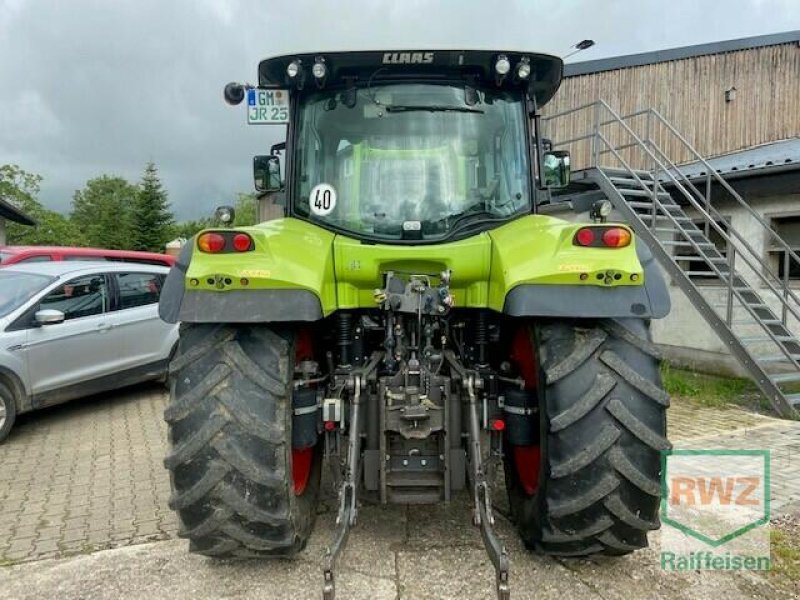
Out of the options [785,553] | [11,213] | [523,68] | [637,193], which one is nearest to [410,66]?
[523,68]

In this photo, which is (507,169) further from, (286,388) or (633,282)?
(286,388)

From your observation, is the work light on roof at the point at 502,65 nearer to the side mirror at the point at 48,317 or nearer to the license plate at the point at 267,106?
the license plate at the point at 267,106

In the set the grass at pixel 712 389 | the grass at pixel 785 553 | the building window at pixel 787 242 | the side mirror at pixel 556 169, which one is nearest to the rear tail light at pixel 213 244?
the side mirror at pixel 556 169

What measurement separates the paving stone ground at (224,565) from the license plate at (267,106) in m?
2.40

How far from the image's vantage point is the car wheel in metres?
5.76

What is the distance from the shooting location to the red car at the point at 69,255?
10.2 meters

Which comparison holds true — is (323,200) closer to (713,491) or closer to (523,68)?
(523,68)

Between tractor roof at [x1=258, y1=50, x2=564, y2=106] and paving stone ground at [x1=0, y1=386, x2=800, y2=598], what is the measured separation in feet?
8.33

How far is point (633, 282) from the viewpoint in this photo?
8.92ft

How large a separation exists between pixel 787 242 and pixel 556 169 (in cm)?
679

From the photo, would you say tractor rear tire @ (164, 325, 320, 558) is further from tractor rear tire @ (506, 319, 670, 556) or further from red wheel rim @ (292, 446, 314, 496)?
tractor rear tire @ (506, 319, 670, 556)

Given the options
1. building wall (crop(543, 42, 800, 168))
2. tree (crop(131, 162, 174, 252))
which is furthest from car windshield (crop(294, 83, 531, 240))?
tree (crop(131, 162, 174, 252))

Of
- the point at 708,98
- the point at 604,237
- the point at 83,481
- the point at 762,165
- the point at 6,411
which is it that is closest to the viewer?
the point at 604,237

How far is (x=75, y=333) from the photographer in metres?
6.56
